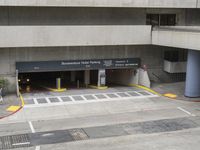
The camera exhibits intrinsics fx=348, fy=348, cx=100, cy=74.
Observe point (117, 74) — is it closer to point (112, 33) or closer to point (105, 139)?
point (112, 33)

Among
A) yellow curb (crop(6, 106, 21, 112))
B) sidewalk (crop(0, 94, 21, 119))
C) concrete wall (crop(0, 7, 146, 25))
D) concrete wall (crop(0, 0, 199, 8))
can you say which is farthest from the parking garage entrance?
concrete wall (crop(0, 0, 199, 8))

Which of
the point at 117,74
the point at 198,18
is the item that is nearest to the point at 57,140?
the point at 117,74

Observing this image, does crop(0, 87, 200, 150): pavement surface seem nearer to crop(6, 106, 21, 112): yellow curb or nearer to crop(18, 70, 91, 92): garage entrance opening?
crop(6, 106, 21, 112): yellow curb

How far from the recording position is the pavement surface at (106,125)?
1834 cm

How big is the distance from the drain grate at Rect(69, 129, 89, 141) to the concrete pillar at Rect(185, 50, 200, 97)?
1128cm

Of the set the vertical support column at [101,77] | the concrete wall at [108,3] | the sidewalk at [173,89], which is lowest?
the sidewalk at [173,89]

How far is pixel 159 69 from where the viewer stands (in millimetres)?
33906

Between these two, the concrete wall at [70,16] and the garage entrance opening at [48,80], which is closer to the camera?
the concrete wall at [70,16]

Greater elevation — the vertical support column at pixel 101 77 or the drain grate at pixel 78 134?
the vertical support column at pixel 101 77

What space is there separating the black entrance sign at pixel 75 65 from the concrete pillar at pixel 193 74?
19.7 ft

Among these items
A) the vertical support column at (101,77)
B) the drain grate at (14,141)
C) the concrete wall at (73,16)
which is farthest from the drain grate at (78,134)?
the concrete wall at (73,16)

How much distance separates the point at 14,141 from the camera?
18.5 metres

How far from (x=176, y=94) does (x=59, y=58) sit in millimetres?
10273

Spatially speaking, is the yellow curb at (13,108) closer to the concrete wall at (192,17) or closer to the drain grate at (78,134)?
the drain grate at (78,134)
